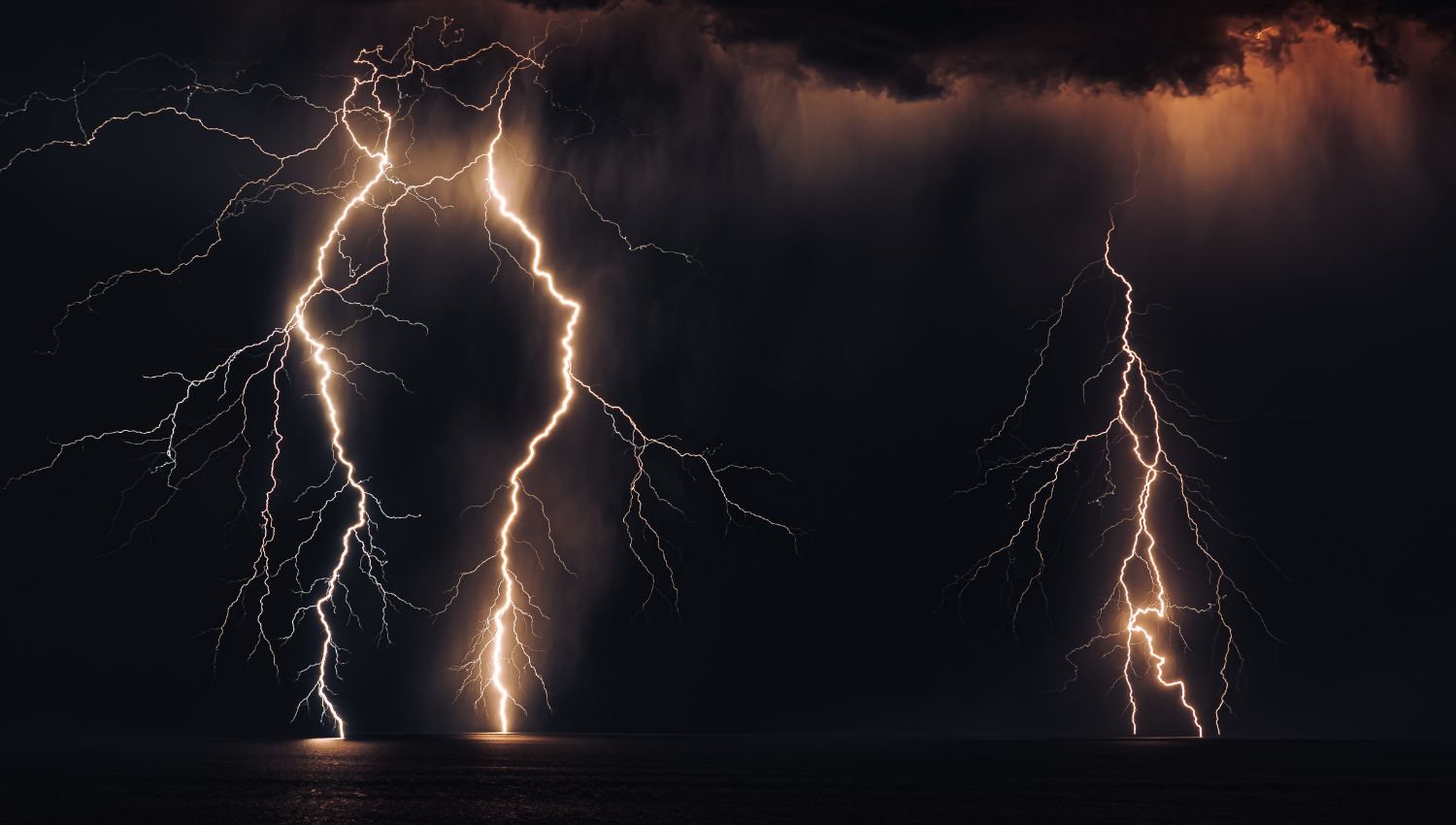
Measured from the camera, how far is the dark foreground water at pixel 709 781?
27.2ft

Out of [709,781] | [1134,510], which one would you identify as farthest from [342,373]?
[1134,510]

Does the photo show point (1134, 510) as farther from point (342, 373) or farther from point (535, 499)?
point (342, 373)

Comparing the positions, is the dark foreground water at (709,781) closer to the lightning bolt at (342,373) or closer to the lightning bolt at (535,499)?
the lightning bolt at (535,499)

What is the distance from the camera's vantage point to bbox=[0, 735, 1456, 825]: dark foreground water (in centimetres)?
829

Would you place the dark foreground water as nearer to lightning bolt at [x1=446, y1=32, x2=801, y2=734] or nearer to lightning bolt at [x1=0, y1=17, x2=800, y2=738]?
lightning bolt at [x1=446, y1=32, x2=801, y2=734]

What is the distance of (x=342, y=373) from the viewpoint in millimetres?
16469

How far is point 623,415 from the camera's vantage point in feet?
54.3

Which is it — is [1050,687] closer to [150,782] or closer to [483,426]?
[483,426]

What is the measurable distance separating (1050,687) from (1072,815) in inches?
329

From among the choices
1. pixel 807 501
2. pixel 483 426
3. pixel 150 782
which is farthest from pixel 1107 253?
pixel 150 782

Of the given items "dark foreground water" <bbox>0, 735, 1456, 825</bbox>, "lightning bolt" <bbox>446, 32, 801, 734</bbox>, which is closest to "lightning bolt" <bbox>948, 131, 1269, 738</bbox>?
"dark foreground water" <bbox>0, 735, 1456, 825</bbox>

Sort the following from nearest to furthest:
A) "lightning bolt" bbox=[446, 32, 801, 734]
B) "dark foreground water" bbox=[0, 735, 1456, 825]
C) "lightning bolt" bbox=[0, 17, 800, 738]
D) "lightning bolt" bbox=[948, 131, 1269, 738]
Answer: "dark foreground water" bbox=[0, 735, 1456, 825] < "lightning bolt" bbox=[446, 32, 801, 734] < "lightning bolt" bbox=[0, 17, 800, 738] < "lightning bolt" bbox=[948, 131, 1269, 738]

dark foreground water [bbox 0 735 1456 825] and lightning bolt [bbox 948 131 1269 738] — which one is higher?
lightning bolt [bbox 948 131 1269 738]

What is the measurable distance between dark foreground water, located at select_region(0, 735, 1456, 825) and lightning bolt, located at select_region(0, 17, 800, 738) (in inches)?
63.3
